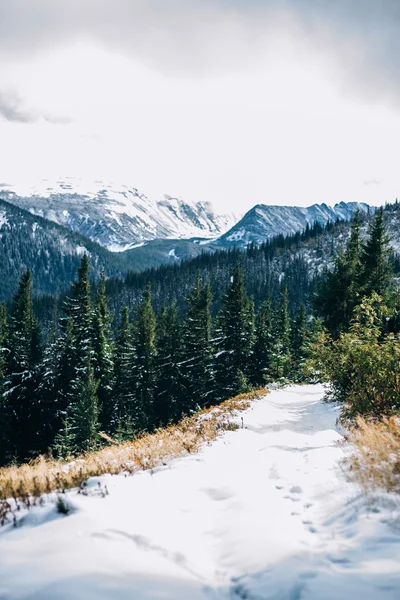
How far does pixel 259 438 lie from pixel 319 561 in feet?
22.5

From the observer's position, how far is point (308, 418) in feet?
46.7

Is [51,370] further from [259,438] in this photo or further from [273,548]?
[273,548]

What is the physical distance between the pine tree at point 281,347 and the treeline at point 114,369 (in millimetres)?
211

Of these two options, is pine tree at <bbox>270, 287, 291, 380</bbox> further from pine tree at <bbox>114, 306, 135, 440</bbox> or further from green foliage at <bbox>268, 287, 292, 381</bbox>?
pine tree at <bbox>114, 306, 135, 440</bbox>

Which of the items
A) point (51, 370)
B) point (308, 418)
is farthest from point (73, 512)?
point (51, 370)

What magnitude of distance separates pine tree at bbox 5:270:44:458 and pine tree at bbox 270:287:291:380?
2362 cm

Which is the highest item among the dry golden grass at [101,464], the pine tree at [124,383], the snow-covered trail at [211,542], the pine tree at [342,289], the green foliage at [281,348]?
the pine tree at [342,289]

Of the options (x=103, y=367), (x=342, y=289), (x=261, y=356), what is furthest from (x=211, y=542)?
(x=261, y=356)

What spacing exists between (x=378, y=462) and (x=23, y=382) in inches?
1449

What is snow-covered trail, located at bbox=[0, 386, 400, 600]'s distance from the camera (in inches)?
133

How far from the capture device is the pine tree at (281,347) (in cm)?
3831

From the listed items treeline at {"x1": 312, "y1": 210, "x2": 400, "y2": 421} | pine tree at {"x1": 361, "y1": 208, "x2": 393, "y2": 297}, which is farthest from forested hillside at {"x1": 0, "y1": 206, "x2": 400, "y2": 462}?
pine tree at {"x1": 361, "y1": 208, "x2": 393, "y2": 297}

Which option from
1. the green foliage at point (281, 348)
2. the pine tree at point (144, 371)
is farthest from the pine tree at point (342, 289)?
the pine tree at point (144, 371)

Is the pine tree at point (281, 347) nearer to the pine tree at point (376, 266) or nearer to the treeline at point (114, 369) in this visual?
the treeline at point (114, 369)
